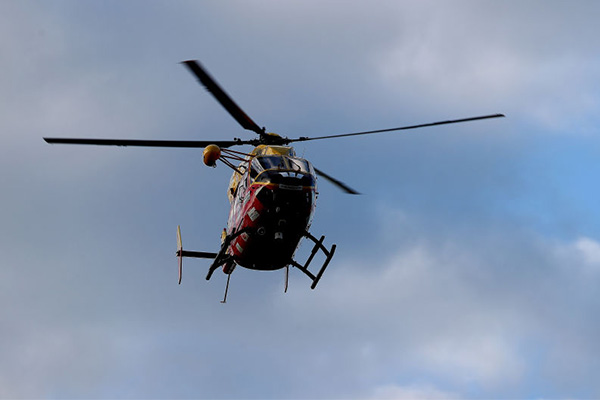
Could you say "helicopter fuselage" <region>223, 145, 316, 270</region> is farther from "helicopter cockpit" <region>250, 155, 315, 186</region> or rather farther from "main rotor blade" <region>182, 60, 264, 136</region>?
"main rotor blade" <region>182, 60, 264, 136</region>

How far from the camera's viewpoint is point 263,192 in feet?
108

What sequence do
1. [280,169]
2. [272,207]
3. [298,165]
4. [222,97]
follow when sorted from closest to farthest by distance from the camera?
[222,97] → [272,207] → [280,169] → [298,165]

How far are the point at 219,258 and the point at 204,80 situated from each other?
8.33m

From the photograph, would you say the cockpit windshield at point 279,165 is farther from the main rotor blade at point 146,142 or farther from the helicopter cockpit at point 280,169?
the main rotor blade at point 146,142

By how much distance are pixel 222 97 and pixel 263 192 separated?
4.19 metres

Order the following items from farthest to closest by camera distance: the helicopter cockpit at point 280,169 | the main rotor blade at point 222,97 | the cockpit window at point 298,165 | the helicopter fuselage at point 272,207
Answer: the cockpit window at point 298,165, the helicopter cockpit at point 280,169, the helicopter fuselage at point 272,207, the main rotor blade at point 222,97

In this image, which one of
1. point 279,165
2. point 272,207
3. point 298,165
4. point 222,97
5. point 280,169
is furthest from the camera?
point 298,165

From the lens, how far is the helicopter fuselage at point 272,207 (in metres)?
32.8

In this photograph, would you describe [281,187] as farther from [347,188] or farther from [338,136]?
[347,188]

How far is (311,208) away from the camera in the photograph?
33531mm

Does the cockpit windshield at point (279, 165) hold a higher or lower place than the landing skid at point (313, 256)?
higher

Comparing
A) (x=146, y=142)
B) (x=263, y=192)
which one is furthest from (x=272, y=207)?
(x=146, y=142)

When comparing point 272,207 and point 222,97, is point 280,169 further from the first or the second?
point 222,97

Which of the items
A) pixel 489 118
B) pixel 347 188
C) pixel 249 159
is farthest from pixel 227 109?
pixel 489 118
